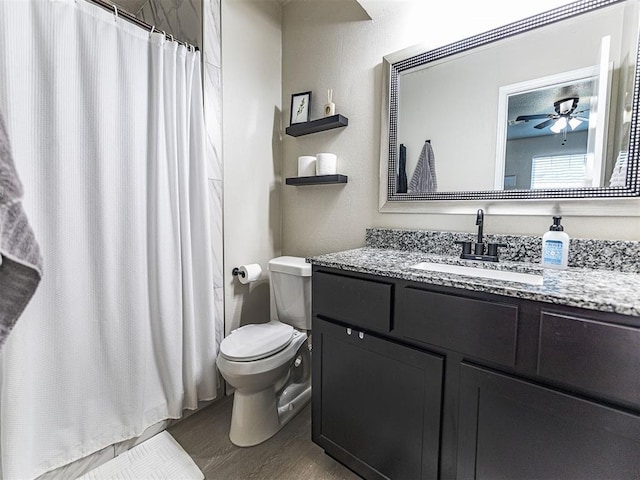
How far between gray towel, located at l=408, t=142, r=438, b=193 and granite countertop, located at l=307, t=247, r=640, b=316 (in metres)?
0.35

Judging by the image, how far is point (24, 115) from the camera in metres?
1.09

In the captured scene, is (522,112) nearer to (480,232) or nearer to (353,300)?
(480,232)

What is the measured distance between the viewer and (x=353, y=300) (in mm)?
Result: 1171

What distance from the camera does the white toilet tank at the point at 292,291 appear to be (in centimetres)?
167

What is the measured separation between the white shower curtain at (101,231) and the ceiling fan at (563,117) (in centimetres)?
152

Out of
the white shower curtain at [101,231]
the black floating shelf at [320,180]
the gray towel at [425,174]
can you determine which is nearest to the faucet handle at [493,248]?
the gray towel at [425,174]

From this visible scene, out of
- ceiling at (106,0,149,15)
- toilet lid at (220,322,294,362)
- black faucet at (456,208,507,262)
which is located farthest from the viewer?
ceiling at (106,0,149,15)

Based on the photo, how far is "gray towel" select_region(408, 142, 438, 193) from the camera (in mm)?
1523

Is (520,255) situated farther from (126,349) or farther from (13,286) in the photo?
(126,349)

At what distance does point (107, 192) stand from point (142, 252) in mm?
289

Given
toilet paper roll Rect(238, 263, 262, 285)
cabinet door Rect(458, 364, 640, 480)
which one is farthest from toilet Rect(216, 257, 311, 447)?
cabinet door Rect(458, 364, 640, 480)

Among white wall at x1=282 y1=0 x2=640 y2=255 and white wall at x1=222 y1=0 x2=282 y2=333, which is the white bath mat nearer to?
white wall at x1=222 y1=0 x2=282 y2=333

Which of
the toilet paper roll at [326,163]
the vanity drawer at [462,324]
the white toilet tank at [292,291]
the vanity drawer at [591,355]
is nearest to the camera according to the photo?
the vanity drawer at [591,355]

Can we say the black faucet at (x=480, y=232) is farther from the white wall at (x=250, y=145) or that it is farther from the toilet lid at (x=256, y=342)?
the white wall at (x=250, y=145)
